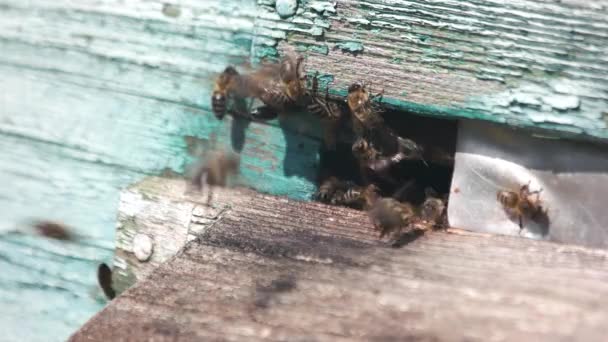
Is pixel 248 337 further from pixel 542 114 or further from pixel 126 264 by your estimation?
pixel 126 264

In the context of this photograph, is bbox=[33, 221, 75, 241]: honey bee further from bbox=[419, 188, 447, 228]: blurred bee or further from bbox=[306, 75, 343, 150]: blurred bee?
bbox=[419, 188, 447, 228]: blurred bee

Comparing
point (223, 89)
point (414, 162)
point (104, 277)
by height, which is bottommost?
point (104, 277)

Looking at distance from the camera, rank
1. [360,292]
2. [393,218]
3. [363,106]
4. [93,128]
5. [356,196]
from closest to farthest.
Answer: [360,292] < [393,218] < [363,106] < [356,196] < [93,128]

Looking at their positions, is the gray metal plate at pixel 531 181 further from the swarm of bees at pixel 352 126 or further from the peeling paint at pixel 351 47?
the peeling paint at pixel 351 47

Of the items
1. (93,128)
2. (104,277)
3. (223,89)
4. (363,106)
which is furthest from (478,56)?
(104,277)

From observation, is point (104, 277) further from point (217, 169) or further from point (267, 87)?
point (267, 87)

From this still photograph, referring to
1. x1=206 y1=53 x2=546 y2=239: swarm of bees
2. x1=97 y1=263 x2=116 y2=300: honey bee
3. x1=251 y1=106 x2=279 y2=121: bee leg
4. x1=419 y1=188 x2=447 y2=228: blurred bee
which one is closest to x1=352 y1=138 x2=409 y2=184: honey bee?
x1=206 y1=53 x2=546 y2=239: swarm of bees

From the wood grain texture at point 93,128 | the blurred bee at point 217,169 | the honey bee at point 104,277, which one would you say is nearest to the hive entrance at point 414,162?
the wood grain texture at point 93,128
